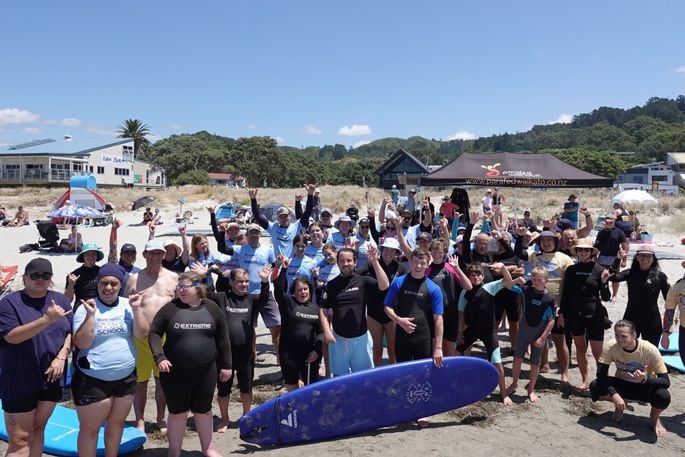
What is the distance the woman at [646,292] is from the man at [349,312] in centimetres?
287

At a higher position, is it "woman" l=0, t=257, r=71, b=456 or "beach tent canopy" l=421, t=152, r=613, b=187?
"beach tent canopy" l=421, t=152, r=613, b=187

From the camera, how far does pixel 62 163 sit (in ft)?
163

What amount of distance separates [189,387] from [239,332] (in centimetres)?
89

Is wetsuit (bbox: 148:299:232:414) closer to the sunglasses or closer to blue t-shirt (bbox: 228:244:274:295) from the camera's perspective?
the sunglasses

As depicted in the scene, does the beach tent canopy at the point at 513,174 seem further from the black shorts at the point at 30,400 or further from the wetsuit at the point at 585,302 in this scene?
the black shorts at the point at 30,400

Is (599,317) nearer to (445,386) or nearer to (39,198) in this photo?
(445,386)

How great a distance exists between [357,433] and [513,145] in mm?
191022

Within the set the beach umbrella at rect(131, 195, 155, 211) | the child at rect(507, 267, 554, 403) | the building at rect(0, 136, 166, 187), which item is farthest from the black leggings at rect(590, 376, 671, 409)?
the building at rect(0, 136, 166, 187)

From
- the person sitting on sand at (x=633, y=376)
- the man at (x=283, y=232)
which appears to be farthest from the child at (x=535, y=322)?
the man at (x=283, y=232)

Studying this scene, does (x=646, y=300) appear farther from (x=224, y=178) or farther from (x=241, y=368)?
(x=224, y=178)

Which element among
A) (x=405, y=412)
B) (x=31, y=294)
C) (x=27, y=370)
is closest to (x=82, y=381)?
(x=27, y=370)

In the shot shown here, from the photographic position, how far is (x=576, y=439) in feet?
15.0

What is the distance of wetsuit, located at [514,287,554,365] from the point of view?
17.6 feet

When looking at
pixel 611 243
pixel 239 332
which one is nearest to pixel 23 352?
pixel 239 332
